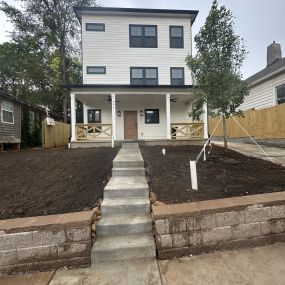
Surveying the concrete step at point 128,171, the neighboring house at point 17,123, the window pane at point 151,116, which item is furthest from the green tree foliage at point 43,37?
the concrete step at point 128,171

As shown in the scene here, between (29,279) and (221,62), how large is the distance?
7279 mm

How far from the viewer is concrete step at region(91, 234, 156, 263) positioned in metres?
3.18

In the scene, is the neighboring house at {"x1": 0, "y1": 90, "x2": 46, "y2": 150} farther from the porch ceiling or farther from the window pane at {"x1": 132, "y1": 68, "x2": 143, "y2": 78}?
the window pane at {"x1": 132, "y1": 68, "x2": 143, "y2": 78}

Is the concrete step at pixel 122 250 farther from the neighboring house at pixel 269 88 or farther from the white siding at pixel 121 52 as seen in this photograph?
the white siding at pixel 121 52

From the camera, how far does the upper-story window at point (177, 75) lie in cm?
1647

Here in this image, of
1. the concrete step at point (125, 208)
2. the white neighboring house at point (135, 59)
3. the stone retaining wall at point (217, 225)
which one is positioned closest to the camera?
the stone retaining wall at point (217, 225)

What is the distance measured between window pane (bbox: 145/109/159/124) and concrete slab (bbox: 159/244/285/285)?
13.4 m

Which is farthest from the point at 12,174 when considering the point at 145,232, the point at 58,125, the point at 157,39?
the point at 157,39

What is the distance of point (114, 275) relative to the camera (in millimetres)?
2879

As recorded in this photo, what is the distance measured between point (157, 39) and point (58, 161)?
493 inches

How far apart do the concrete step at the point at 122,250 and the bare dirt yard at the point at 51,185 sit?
3.19ft

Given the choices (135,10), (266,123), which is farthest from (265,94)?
(135,10)

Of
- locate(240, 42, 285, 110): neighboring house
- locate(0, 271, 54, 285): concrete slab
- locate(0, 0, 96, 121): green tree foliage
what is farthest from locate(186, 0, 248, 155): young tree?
locate(0, 0, 96, 121): green tree foliage

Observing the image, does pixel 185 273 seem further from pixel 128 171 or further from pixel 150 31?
pixel 150 31
